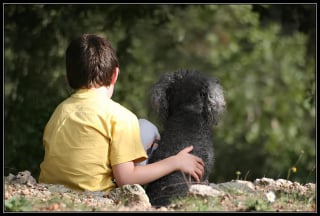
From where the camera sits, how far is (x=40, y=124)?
684 cm

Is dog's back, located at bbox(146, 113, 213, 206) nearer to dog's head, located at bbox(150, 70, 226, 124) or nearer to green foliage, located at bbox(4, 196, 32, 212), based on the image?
dog's head, located at bbox(150, 70, 226, 124)

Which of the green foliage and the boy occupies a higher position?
the boy

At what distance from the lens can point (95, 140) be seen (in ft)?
14.9

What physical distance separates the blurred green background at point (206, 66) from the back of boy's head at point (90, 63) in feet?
5.72

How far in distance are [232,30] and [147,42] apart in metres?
1.91

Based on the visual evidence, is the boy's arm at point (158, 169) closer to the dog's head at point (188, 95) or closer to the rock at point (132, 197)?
the rock at point (132, 197)

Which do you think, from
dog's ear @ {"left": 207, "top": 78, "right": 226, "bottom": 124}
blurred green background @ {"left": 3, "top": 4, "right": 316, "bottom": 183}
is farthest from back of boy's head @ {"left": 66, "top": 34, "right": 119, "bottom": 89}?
blurred green background @ {"left": 3, "top": 4, "right": 316, "bottom": 183}

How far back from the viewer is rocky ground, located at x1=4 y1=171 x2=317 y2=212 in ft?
12.9

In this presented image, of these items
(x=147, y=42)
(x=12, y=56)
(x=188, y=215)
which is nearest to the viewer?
(x=188, y=215)

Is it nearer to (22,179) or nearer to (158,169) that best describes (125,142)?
(158,169)

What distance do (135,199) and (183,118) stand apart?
778 millimetres

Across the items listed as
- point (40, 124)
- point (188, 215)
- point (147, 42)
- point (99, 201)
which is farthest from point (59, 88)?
point (188, 215)

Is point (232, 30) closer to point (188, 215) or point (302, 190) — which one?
point (302, 190)

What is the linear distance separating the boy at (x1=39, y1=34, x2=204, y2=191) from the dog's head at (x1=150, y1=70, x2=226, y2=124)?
36 cm
